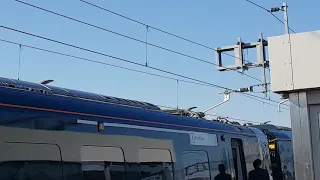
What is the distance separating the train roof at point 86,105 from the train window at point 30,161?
1.75 ft

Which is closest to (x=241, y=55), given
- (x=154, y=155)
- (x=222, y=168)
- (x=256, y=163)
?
(x=256, y=163)

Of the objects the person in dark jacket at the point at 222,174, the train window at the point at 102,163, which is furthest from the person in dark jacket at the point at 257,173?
the train window at the point at 102,163

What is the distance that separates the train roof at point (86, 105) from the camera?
21.6ft

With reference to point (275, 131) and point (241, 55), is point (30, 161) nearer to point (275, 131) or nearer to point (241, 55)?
point (275, 131)

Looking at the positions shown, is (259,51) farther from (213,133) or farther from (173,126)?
(173,126)

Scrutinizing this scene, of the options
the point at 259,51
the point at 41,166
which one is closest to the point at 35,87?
the point at 41,166

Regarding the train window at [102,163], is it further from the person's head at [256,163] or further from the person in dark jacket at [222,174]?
the person's head at [256,163]

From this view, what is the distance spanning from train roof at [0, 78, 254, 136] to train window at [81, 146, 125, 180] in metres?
0.50

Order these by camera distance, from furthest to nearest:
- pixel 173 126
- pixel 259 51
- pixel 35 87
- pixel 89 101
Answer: pixel 259 51 → pixel 173 126 → pixel 89 101 → pixel 35 87

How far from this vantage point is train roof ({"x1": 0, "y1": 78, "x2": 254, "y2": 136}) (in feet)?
21.6

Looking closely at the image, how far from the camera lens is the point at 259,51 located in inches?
840

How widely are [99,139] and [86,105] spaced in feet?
1.79

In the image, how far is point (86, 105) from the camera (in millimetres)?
7711

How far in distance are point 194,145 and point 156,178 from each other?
5.74 ft
